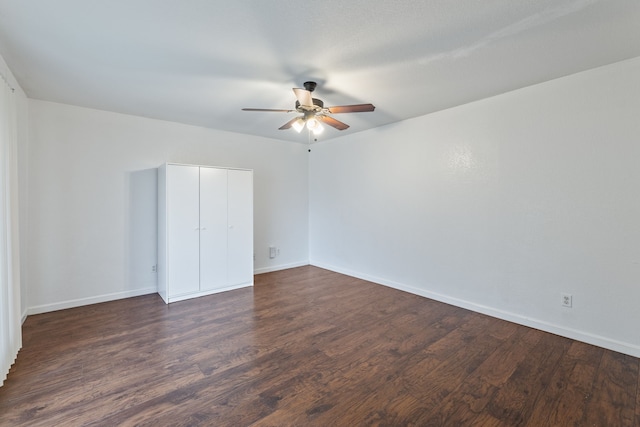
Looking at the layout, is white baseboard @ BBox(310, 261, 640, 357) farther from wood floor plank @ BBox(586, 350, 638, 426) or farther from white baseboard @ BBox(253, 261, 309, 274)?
white baseboard @ BBox(253, 261, 309, 274)

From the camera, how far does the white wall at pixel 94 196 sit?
129 inches

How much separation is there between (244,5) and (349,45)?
81 cm

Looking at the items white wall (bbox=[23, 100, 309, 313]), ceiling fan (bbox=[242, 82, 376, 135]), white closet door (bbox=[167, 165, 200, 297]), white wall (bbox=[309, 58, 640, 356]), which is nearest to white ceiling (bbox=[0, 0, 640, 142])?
ceiling fan (bbox=[242, 82, 376, 135])

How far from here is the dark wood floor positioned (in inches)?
68.2

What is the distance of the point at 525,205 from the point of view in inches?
116

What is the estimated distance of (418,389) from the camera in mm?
1966

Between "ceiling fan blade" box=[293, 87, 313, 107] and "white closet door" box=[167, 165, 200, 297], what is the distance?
200 centimetres

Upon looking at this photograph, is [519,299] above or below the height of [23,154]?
below

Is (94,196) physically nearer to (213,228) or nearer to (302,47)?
(213,228)

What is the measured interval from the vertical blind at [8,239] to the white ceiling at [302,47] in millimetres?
542

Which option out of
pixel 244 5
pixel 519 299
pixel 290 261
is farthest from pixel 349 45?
pixel 290 261

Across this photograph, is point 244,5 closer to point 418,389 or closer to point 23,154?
point 418,389

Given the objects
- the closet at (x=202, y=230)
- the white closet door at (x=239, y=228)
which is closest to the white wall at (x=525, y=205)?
the white closet door at (x=239, y=228)

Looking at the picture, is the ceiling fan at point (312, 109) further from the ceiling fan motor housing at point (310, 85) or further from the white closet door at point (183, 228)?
the white closet door at point (183, 228)
